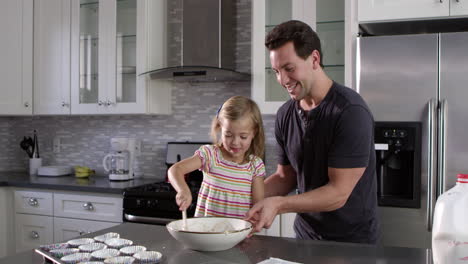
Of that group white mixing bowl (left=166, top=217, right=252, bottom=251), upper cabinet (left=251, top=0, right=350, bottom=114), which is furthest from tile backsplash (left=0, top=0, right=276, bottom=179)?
white mixing bowl (left=166, top=217, right=252, bottom=251)

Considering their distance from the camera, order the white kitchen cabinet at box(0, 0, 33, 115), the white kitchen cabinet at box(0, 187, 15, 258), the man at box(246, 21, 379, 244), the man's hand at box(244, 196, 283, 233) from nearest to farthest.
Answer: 1. the man's hand at box(244, 196, 283, 233)
2. the man at box(246, 21, 379, 244)
3. the white kitchen cabinet at box(0, 187, 15, 258)
4. the white kitchen cabinet at box(0, 0, 33, 115)

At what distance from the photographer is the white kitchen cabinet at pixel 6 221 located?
3293mm

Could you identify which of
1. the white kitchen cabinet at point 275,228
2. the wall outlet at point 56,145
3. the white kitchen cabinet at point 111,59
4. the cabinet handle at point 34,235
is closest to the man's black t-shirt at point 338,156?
the white kitchen cabinet at point 275,228

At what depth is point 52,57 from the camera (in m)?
3.56

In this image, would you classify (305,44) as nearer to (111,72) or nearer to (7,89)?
(111,72)

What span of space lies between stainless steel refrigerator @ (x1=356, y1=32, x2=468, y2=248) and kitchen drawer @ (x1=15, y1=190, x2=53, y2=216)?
214 cm

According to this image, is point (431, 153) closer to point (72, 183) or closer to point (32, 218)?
point (72, 183)

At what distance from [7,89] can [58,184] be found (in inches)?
36.9

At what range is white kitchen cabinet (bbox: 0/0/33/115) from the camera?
3535 millimetres

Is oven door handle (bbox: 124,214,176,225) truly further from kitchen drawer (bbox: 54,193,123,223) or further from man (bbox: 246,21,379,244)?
man (bbox: 246,21,379,244)

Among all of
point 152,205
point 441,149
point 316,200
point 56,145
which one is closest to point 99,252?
point 316,200

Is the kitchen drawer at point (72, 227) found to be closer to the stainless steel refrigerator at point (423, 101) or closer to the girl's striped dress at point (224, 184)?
the girl's striped dress at point (224, 184)

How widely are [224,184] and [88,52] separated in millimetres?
2031

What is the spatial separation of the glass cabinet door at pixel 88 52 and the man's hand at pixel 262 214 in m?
2.26
